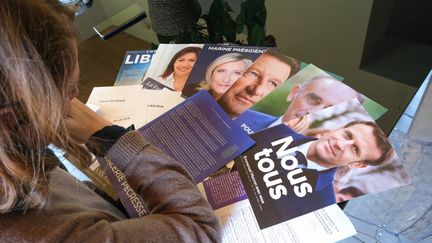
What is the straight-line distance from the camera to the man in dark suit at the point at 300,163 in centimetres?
51

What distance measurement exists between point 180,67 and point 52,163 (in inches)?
15.5

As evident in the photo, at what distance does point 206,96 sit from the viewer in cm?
69

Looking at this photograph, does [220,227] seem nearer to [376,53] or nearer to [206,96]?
[206,96]

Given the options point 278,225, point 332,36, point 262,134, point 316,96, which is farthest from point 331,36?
point 278,225

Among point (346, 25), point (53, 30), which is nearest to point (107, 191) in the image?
point (53, 30)

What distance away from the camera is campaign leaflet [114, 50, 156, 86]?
794mm

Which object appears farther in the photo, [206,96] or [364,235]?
[364,235]

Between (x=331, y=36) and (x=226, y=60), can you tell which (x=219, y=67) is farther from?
(x=331, y=36)

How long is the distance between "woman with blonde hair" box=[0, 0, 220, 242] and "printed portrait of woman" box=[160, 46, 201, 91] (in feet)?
0.78

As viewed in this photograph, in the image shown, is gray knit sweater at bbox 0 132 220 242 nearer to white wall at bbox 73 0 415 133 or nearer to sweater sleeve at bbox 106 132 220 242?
sweater sleeve at bbox 106 132 220 242

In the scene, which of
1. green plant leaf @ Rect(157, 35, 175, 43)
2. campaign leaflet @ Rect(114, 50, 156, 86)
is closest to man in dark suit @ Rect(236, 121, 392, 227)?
campaign leaflet @ Rect(114, 50, 156, 86)

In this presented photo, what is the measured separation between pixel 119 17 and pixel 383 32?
2.28ft

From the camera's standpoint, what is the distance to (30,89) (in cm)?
34

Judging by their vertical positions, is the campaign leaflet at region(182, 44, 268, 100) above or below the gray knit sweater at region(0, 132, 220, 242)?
above
